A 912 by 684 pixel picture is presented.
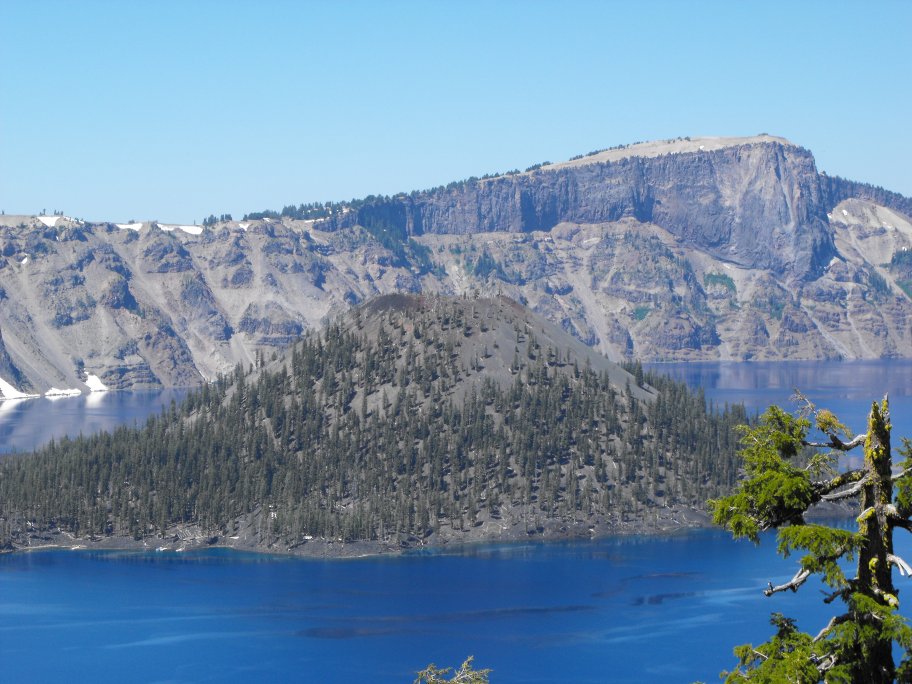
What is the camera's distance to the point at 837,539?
29.2 m

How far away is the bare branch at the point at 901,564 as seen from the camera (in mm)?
27230

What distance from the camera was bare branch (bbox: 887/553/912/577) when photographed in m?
27.2

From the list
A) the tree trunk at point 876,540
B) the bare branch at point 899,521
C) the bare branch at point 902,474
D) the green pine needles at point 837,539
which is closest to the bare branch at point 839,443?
the green pine needles at point 837,539

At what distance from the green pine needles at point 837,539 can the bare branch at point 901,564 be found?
7 centimetres

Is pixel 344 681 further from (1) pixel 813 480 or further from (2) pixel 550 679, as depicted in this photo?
(1) pixel 813 480

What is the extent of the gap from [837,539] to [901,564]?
60.1 inches

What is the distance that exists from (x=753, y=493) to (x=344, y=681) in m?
162

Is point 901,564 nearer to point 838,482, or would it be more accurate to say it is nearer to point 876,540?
point 876,540

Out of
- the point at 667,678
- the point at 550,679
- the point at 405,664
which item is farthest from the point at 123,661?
the point at 667,678

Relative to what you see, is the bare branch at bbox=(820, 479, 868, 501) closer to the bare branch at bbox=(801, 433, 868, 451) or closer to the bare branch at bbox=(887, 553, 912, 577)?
the bare branch at bbox=(801, 433, 868, 451)

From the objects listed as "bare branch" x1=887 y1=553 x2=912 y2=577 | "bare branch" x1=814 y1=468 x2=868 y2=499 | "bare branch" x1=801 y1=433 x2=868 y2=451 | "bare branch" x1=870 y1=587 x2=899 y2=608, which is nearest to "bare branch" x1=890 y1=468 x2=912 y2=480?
"bare branch" x1=814 y1=468 x2=868 y2=499

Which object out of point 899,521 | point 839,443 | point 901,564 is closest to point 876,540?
point 899,521

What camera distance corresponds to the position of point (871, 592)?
29.7 metres

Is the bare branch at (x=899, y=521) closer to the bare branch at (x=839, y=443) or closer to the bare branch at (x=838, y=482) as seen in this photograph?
the bare branch at (x=838, y=482)
